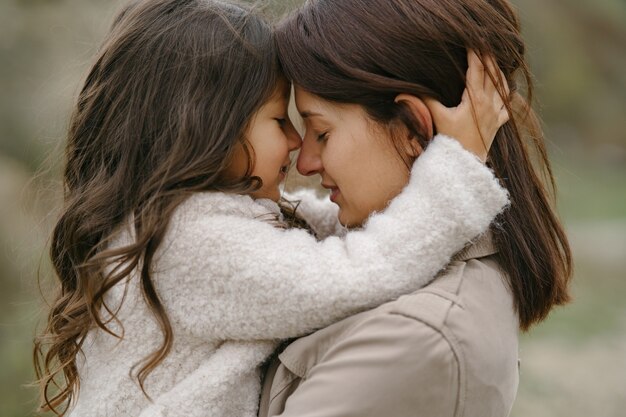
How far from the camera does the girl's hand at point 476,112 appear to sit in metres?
1.77

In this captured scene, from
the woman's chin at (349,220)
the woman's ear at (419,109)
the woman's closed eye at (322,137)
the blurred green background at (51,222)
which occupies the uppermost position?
the woman's ear at (419,109)

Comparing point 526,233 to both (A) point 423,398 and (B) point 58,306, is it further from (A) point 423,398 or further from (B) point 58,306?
(B) point 58,306

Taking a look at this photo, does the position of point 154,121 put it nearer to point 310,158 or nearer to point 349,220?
point 310,158

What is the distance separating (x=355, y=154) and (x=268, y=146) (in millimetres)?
224

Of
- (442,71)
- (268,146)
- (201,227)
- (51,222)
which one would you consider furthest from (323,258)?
(51,222)

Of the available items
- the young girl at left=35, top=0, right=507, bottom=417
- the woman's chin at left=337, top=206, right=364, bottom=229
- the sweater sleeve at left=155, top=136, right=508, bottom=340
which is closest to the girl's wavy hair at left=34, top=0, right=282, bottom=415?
the young girl at left=35, top=0, right=507, bottom=417

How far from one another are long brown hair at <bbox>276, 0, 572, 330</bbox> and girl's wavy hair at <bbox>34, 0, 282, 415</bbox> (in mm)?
161

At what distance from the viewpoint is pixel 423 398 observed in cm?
151

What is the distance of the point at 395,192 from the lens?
192 centimetres

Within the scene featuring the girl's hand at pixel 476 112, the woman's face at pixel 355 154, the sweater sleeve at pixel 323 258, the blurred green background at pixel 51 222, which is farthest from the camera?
the blurred green background at pixel 51 222

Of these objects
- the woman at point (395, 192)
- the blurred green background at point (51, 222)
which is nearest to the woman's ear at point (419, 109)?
the woman at point (395, 192)

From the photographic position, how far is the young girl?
1.69 m

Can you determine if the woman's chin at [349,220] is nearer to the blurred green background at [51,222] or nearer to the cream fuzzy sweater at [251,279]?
the cream fuzzy sweater at [251,279]

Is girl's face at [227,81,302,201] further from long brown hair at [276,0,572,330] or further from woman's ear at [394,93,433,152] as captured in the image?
woman's ear at [394,93,433,152]
